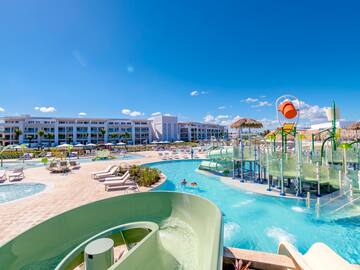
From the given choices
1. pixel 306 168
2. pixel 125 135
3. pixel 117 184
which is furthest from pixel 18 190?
pixel 125 135

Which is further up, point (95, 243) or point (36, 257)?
point (95, 243)

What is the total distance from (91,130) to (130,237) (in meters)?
57.1

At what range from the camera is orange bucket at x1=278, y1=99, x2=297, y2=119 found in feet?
34.7

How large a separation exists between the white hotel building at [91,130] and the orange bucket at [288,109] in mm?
47067

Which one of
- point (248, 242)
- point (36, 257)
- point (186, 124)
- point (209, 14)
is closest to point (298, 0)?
point (209, 14)

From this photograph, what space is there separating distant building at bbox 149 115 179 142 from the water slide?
5847 centimetres

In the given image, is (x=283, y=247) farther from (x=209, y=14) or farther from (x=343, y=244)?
(x=209, y=14)

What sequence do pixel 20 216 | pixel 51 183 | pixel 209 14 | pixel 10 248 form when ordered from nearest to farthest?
pixel 10 248, pixel 20 216, pixel 51 183, pixel 209 14

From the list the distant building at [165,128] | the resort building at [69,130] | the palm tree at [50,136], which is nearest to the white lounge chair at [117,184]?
the resort building at [69,130]

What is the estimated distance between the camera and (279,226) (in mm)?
6582

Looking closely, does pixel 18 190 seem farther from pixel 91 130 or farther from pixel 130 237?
pixel 91 130

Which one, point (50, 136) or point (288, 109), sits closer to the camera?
point (288, 109)

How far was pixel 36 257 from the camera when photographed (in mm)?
3283

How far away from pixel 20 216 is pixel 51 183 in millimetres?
5070
